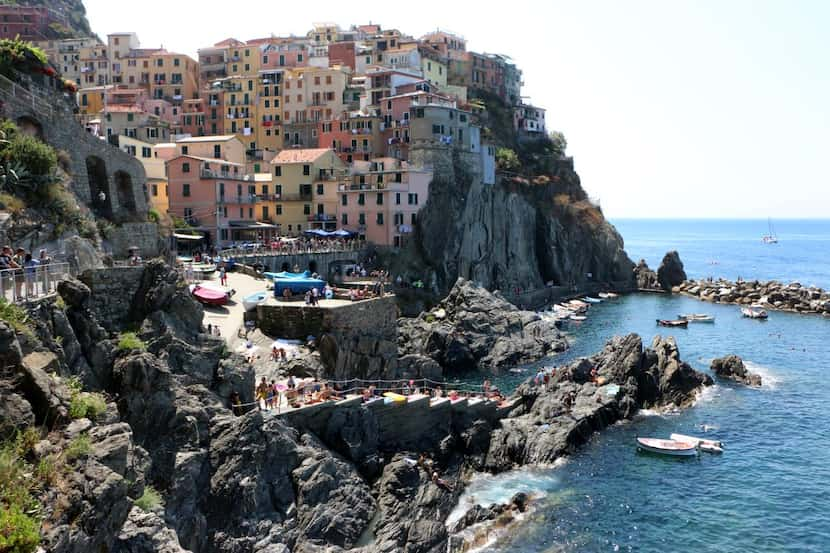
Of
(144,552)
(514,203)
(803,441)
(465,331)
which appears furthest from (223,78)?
(144,552)

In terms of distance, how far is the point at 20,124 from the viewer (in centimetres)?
3978

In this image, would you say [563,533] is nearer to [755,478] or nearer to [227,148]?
[755,478]

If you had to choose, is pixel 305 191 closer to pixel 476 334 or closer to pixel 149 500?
pixel 476 334

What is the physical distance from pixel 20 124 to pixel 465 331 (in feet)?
140

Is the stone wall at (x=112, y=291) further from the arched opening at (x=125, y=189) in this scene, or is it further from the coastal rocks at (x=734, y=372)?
the coastal rocks at (x=734, y=372)

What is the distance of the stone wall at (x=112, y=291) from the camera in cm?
2983

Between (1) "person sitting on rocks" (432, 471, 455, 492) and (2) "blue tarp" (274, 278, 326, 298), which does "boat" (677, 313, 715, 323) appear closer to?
(2) "blue tarp" (274, 278, 326, 298)

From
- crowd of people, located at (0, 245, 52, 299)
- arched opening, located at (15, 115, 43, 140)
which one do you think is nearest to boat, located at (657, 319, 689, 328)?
arched opening, located at (15, 115, 43, 140)

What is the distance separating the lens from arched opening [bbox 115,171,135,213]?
168 ft

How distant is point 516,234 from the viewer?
4085 inches

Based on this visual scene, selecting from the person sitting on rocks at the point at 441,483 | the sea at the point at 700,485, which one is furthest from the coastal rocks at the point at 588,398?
the person sitting on rocks at the point at 441,483

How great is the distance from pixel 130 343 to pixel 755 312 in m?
87.3

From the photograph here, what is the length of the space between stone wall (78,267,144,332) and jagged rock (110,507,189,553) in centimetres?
1260

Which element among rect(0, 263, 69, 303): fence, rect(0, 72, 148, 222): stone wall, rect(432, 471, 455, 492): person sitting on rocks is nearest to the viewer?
rect(0, 263, 69, 303): fence
